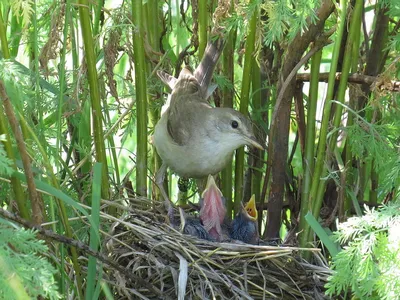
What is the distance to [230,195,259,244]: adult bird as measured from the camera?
3197 millimetres

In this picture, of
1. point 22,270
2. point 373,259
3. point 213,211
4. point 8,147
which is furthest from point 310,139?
point 22,270

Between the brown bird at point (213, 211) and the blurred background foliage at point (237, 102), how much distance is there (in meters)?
0.17

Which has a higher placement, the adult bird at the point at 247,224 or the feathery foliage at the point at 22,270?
the feathery foliage at the point at 22,270

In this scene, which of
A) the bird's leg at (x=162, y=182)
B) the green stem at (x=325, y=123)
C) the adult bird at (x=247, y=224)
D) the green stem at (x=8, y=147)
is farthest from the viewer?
the bird's leg at (x=162, y=182)

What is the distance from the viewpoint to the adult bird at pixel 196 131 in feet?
11.6

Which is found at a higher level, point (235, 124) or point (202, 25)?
point (202, 25)

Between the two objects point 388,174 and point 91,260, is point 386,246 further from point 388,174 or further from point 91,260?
point 91,260

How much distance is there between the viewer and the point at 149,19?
332 cm

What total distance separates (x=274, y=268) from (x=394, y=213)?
2.96 feet

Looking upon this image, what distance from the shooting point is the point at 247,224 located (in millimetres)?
3209

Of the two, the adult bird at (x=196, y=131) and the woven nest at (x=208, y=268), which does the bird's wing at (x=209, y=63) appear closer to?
the adult bird at (x=196, y=131)

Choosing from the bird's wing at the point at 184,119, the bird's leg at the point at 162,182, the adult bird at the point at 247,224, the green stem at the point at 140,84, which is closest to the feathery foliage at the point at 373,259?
the adult bird at the point at 247,224

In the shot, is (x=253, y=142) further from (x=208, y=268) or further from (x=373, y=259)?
(x=373, y=259)

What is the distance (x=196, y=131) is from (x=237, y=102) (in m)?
0.26
